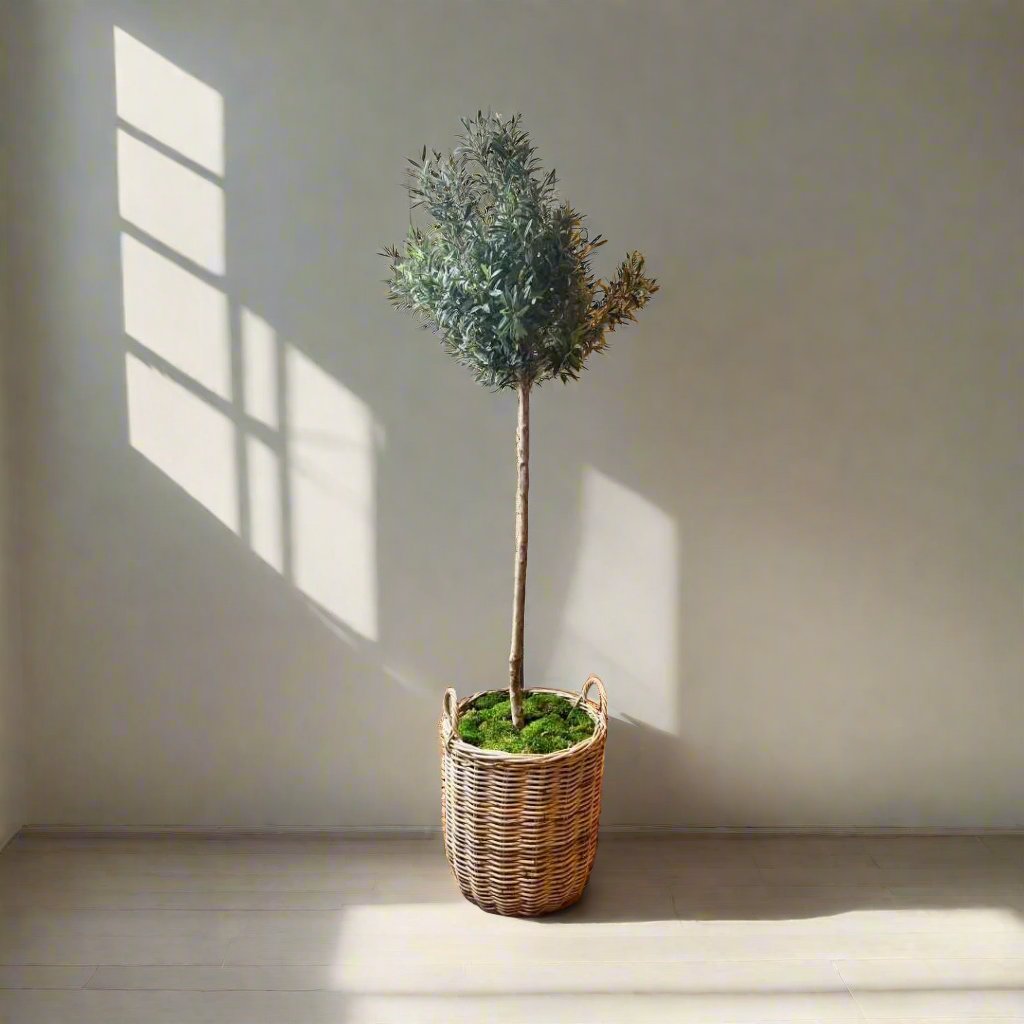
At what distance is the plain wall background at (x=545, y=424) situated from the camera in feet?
8.21

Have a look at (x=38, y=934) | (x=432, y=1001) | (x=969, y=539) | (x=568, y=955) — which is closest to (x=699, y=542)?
(x=969, y=539)

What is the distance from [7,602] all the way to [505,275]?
5.36ft

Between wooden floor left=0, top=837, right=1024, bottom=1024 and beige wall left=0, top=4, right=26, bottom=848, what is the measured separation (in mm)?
172

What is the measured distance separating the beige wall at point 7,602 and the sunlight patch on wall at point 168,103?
1.04 feet

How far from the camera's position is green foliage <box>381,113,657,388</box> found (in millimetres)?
2023

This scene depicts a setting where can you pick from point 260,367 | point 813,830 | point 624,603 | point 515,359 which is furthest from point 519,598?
point 813,830

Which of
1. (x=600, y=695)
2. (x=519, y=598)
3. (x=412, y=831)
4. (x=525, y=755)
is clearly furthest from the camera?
(x=412, y=831)

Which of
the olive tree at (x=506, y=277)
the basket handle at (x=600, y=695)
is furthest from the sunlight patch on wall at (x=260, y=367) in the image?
the basket handle at (x=600, y=695)

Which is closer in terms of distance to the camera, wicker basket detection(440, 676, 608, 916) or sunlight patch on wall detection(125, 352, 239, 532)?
wicker basket detection(440, 676, 608, 916)

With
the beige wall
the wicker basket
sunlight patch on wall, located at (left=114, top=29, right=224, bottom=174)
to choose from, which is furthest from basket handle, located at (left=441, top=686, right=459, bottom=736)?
sunlight patch on wall, located at (left=114, top=29, right=224, bottom=174)

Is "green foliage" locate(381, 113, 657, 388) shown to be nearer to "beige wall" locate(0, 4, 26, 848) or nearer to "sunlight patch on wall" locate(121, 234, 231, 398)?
"sunlight patch on wall" locate(121, 234, 231, 398)

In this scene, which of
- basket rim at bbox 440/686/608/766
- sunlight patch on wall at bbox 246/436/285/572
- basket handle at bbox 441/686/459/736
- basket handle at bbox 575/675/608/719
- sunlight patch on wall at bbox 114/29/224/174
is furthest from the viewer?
sunlight patch on wall at bbox 246/436/285/572

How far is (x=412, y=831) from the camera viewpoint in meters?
2.70

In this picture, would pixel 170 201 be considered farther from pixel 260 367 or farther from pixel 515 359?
pixel 515 359
